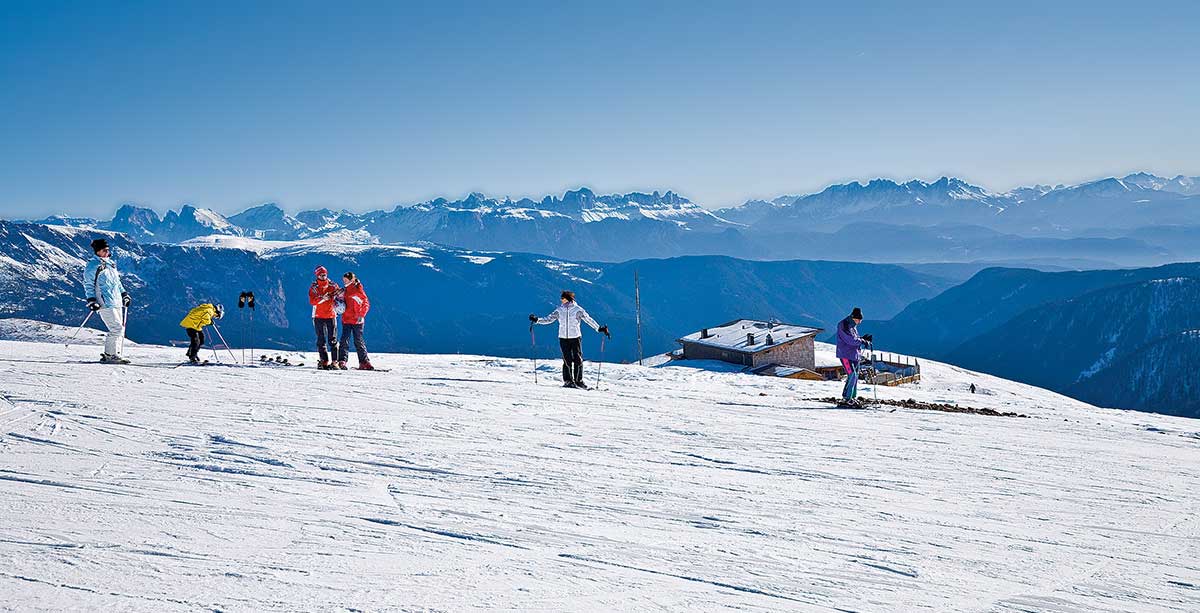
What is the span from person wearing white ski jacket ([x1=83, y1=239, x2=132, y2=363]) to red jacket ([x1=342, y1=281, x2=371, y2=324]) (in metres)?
4.73

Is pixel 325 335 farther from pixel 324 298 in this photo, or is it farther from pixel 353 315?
pixel 324 298

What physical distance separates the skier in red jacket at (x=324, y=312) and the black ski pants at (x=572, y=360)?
5.63 metres

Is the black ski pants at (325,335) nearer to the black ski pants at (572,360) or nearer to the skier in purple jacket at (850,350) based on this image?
the black ski pants at (572,360)

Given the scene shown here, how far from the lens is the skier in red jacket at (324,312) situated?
17734 millimetres

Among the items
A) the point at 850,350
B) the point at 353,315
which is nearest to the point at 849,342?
the point at 850,350

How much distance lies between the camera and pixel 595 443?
34.4 ft

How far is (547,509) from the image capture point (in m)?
7.16

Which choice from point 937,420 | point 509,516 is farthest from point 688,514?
point 937,420

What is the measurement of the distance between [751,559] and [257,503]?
4.40 m

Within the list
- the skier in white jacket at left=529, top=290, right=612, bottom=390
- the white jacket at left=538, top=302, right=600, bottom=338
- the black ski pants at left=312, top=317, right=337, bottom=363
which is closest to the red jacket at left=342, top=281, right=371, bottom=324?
the black ski pants at left=312, top=317, right=337, bottom=363

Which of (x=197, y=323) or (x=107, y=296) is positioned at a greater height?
(x=107, y=296)

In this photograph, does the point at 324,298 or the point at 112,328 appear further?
the point at 324,298

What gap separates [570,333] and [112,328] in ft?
33.3

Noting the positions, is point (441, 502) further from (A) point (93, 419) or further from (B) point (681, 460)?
(A) point (93, 419)
